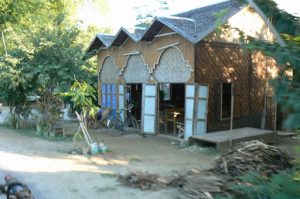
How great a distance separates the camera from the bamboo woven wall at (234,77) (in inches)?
516

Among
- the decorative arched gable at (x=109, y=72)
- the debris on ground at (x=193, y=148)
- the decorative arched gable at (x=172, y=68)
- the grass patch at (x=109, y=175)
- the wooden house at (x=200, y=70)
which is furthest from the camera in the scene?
the decorative arched gable at (x=109, y=72)

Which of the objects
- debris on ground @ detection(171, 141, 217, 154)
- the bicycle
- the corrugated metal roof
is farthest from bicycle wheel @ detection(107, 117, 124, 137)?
debris on ground @ detection(171, 141, 217, 154)

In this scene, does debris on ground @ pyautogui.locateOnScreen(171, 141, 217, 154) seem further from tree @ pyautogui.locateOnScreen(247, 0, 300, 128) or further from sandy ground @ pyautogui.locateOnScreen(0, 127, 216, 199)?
tree @ pyautogui.locateOnScreen(247, 0, 300, 128)

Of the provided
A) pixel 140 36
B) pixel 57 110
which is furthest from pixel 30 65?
pixel 140 36

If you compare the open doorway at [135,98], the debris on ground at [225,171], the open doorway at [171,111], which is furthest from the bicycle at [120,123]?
the debris on ground at [225,171]

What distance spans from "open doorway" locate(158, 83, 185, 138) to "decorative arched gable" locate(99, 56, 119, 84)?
241 centimetres

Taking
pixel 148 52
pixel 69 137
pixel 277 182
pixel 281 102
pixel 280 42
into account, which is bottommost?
pixel 69 137

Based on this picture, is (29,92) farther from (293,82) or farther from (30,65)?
(293,82)

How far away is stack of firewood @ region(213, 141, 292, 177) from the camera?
7207 mm

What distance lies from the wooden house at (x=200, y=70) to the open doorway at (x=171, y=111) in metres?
0.05

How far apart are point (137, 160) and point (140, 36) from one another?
7.00 m

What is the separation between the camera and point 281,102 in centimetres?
298

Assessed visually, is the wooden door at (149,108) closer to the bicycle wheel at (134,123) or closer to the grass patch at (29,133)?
the bicycle wheel at (134,123)

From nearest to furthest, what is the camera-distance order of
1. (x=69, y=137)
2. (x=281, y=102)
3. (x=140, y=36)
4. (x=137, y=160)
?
(x=281, y=102) → (x=137, y=160) → (x=69, y=137) → (x=140, y=36)
